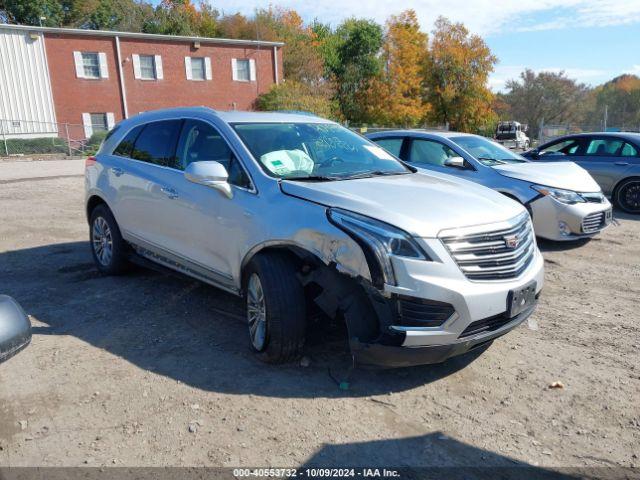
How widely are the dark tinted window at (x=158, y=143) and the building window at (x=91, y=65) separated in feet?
94.2

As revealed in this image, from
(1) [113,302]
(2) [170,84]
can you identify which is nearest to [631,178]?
(1) [113,302]

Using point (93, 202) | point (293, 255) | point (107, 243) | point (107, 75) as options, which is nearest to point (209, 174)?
point (293, 255)

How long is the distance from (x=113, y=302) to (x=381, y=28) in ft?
146

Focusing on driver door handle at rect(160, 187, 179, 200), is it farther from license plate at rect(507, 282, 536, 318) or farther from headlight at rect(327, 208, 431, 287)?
license plate at rect(507, 282, 536, 318)

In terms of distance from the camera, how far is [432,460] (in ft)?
9.12

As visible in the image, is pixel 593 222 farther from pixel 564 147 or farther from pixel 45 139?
pixel 45 139

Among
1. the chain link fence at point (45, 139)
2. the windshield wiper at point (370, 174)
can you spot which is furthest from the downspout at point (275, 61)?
the windshield wiper at point (370, 174)

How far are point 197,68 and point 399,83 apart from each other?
47.9 feet

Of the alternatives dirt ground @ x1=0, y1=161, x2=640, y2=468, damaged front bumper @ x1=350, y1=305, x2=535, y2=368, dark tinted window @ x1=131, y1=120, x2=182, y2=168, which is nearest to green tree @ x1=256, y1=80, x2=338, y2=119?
dark tinted window @ x1=131, y1=120, x2=182, y2=168

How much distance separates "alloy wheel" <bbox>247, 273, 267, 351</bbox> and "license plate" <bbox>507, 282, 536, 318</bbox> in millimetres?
1619

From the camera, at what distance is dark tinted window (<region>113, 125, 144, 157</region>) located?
17.9 feet

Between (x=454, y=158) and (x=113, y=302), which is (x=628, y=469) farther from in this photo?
(x=454, y=158)

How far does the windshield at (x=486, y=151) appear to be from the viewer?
790cm

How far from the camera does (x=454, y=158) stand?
736cm
